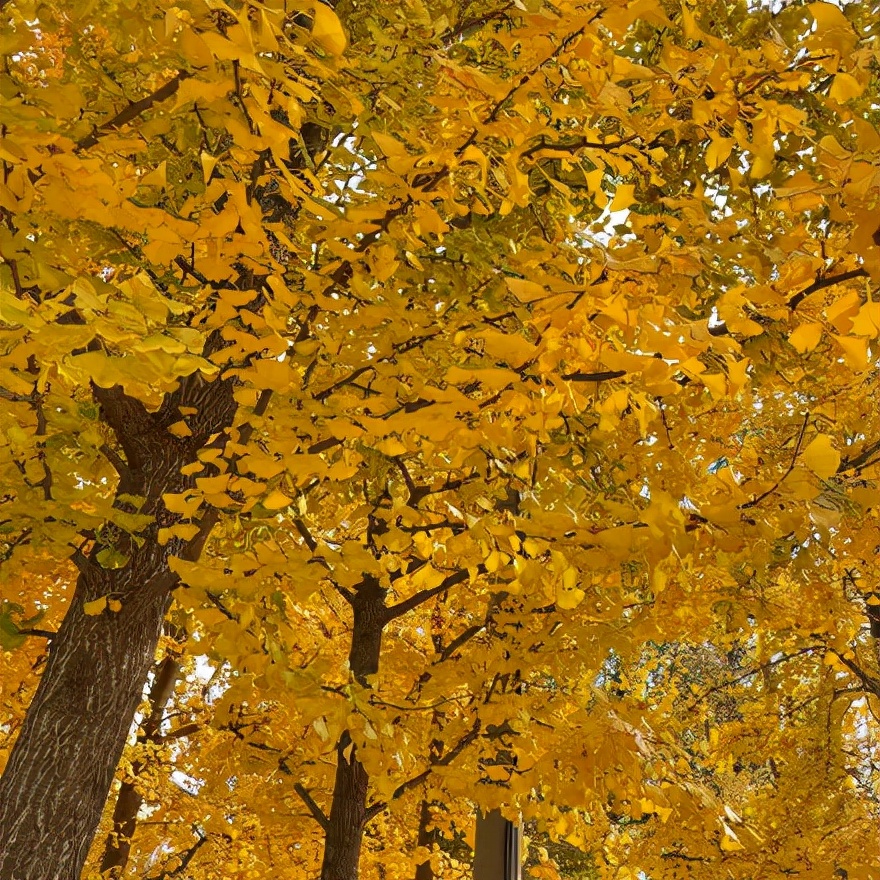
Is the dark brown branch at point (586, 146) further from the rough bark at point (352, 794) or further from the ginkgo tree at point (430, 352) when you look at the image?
the rough bark at point (352, 794)

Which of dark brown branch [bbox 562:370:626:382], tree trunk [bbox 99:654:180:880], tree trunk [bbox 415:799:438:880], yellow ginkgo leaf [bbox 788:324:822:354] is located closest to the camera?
yellow ginkgo leaf [bbox 788:324:822:354]

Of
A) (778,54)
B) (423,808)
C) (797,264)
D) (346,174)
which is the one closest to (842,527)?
(797,264)

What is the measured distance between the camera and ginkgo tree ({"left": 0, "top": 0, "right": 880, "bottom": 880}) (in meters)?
1.55

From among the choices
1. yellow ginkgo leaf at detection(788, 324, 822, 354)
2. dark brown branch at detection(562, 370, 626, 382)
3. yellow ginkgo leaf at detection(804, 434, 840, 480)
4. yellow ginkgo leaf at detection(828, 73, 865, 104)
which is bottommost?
yellow ginkgo leaf at detection(804, 434, 840, 480)

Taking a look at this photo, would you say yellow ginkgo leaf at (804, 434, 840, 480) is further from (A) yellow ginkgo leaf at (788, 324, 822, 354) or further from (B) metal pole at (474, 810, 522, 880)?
(B) metal pole at (474, 810, 522, 880)

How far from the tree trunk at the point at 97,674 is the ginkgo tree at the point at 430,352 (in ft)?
0.04

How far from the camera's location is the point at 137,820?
9.58 m

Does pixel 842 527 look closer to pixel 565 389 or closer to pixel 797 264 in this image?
pixel 797 264

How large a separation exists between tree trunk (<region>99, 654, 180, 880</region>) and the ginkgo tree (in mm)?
5038

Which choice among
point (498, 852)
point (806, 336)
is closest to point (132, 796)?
point (498, 852)

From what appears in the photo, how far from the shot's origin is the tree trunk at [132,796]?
887 cm

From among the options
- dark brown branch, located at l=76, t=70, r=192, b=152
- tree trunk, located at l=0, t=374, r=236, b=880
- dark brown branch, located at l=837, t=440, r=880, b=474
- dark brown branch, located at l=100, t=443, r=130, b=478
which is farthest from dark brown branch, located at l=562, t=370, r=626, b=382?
dark brown branch, located at l=100, t=443, r=130, b=478

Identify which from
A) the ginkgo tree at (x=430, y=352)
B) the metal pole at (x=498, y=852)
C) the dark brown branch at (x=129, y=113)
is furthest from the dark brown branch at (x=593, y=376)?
the metal pole at (x=498, y=852)

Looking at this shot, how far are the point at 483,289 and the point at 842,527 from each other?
6.78 feet
